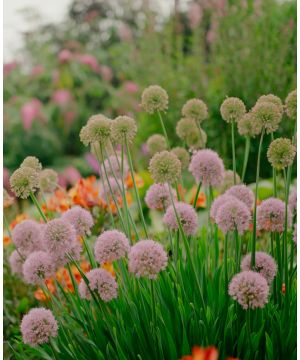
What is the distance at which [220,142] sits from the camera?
3891 mm

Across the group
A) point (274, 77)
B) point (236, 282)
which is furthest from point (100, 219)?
point (274, 77)

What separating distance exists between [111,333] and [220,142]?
8.38 feet

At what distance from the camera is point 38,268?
1508mm

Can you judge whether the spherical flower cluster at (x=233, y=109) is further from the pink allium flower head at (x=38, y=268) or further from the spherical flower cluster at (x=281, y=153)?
the pink allium flower head at (x=38, y=268)

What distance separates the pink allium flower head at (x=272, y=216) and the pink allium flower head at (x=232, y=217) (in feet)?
0.47

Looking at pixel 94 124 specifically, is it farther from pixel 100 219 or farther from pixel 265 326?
pixel 100 219

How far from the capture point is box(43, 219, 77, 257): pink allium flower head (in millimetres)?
1432

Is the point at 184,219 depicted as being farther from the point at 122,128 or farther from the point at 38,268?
the point at 38,268

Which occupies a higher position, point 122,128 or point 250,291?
point 122,128

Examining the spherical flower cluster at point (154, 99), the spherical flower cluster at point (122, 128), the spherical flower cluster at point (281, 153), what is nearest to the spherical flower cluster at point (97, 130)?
the spherical flower cluster at point (122, 128)

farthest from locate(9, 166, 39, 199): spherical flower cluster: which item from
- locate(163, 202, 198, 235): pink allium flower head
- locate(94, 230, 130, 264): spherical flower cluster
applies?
locate(163, 202, 198, 235): pink allium flower head

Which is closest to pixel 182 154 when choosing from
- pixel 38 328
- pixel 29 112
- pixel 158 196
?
pixel 158 196

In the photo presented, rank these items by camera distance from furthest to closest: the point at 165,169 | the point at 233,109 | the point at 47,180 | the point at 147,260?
the point at 47,180
the point at 233,109
the point at 165,169
the point at 147,260

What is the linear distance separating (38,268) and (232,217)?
0.49m
